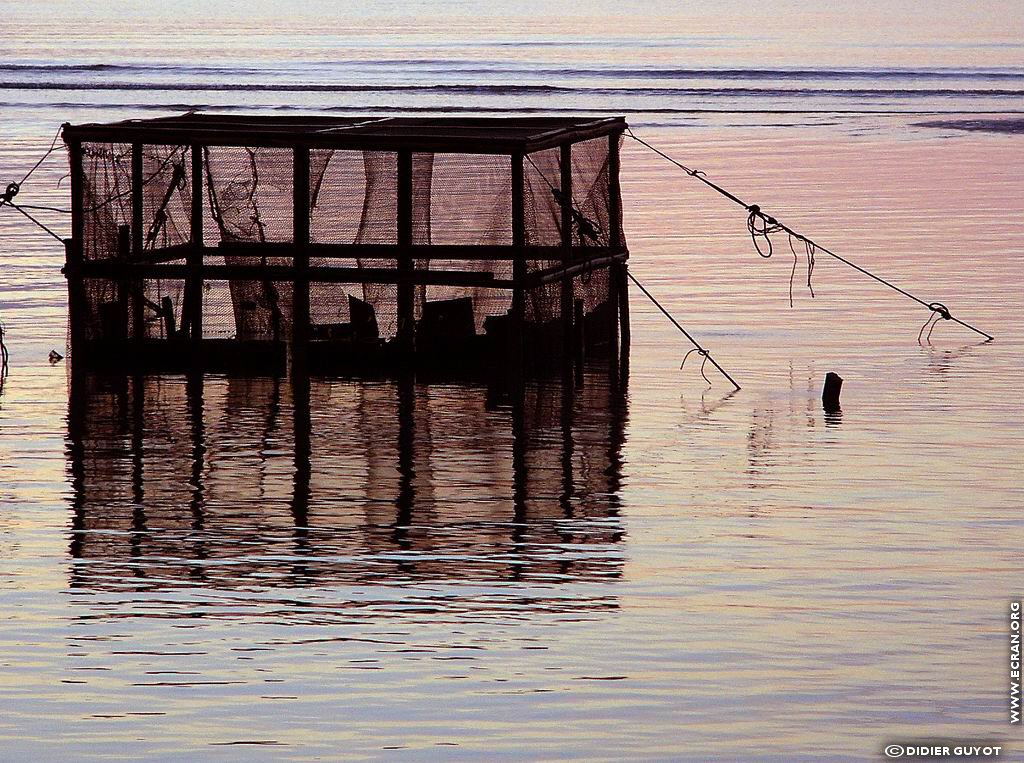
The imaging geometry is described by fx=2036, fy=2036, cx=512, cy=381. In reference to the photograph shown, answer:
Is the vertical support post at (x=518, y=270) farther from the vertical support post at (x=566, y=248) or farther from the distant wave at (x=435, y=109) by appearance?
the distant wave at (x=435, y=109)

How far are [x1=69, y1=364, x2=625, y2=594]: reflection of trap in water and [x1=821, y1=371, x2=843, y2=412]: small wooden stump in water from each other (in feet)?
6.49

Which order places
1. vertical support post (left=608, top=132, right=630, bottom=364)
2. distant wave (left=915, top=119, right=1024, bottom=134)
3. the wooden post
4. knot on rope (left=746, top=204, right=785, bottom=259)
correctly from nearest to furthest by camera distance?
the wooden post → vertical support post (left=608, top=132, right=630, bottom=364) → knot on rope (left=746, top=204, right=785, bottom=259) → distant wave (left=915, top=119, right=1024, bottom=134)

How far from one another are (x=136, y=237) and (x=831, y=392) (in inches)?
296

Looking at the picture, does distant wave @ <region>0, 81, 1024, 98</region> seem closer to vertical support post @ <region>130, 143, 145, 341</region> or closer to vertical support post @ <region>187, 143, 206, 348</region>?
vertical support post @ <region>187, 143, 206, 348</region>

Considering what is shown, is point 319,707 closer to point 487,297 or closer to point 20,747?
point 20,747

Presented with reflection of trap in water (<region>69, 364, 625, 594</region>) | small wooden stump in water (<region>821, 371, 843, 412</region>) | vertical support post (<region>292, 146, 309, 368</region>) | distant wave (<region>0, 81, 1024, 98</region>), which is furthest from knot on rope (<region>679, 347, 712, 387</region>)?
distant wave (<region>0, 81, 1024, 98</region>)

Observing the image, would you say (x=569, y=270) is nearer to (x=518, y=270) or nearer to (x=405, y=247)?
(x=518, y=270)

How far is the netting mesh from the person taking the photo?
20906 millimetres

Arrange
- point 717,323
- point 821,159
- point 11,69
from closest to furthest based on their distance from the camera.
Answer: point 717,323
point 821,159
point 11,69

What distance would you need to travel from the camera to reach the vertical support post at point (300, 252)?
20.7m

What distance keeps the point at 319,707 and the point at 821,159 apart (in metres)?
38.4

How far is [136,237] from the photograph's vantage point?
21.4 metres

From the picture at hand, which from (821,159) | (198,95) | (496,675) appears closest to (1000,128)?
(821,159)

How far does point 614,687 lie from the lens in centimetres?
1082
